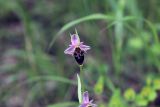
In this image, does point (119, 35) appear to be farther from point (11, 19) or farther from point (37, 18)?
point (11, 19)

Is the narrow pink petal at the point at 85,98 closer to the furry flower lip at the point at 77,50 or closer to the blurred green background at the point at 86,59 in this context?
the furry flower lip at the point at 77,50

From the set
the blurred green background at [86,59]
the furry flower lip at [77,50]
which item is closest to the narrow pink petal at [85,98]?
the furry flower lip at [77,50]

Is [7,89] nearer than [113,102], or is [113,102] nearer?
→ [113,102]

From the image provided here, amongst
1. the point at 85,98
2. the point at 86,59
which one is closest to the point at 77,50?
the point at 85,98

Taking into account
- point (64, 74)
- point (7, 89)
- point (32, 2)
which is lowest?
point (7, 89)

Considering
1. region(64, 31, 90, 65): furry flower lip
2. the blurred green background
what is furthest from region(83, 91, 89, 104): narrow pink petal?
the blurred green background

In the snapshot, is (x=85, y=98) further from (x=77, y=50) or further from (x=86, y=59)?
(x=86, y=59)

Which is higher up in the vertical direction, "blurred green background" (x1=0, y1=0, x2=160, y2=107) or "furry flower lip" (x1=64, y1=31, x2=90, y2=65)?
"blurred green background" (x1=0, y1=0, x2=160, y2=107)

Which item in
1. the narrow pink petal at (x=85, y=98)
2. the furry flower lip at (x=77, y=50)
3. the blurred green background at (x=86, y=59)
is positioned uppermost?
the blurred green background at (x=86, y=59)

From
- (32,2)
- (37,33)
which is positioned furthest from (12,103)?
(32,2)

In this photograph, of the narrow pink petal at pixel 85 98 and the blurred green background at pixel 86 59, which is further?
the blurred green background at pixel 86 59

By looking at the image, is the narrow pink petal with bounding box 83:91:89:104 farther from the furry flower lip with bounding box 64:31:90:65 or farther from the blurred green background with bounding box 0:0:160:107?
the blurred green background with bounding box 0:0:160:107
